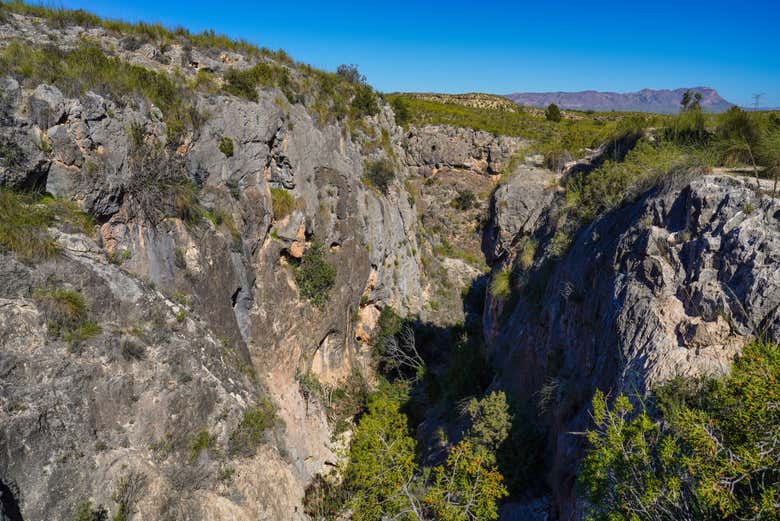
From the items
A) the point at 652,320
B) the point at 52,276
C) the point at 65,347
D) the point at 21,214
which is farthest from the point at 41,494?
the point at 652,320

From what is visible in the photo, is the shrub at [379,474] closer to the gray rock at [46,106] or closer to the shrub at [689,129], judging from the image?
the gray rock at [46,106]

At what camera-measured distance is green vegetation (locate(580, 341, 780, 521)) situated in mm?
3576

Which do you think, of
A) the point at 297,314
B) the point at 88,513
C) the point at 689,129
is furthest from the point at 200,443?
the point at 689,129

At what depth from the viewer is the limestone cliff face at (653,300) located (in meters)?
6.20

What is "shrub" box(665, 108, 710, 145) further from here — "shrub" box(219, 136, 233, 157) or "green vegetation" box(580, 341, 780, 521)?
"shrub" box(219, 136, 233, 157)

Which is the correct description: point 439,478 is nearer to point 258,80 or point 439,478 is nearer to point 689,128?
point 689,128

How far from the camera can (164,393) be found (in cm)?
956

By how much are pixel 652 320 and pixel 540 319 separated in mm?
4969

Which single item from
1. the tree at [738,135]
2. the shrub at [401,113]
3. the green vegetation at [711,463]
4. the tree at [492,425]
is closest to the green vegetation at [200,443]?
the tree at [492,425]

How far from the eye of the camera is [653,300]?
7.39 m

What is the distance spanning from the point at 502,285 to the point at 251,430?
10.4 meters

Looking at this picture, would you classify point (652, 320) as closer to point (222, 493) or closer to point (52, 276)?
point (222, 493)

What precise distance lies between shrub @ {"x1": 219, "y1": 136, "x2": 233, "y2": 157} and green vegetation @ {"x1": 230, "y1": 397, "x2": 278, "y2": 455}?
811 centimetres

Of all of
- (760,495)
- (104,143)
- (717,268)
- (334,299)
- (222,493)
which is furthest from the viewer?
(334,299)
